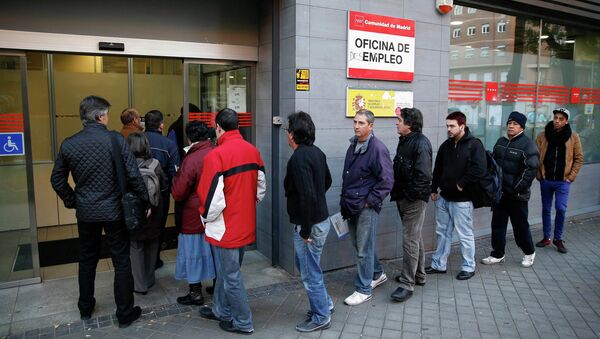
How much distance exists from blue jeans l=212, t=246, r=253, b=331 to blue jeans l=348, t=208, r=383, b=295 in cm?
117

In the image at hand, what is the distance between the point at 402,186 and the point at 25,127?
3836 mm

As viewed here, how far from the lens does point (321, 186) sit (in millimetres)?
4070

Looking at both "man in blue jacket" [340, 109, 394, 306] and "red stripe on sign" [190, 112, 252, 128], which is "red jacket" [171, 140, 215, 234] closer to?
"man in blue jacket" [340, 109, 394, 306]

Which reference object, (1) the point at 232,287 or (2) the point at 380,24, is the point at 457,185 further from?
(1) the point at 232,287

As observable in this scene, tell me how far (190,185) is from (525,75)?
6306 mm

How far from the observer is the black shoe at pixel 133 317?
423 centimetres

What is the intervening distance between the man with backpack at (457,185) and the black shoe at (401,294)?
0.89m

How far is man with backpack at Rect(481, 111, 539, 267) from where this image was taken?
222 inches

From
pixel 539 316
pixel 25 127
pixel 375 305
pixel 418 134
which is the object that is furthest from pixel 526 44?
pixel 25 127

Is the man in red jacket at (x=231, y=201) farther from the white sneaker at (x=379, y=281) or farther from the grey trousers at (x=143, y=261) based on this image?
the white sneaker at (x=379, y=281)

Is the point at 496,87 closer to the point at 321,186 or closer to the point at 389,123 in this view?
the point at 389,123

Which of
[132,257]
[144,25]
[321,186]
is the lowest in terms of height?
[132,257]

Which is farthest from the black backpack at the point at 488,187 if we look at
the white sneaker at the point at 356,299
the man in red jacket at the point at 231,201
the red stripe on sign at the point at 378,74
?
the man in red jacket at the point at 231,201

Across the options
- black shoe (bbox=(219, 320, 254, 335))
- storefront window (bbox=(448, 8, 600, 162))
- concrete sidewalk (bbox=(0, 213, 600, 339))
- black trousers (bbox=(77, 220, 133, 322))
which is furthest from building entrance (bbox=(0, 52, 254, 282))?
storefront window (bbox=(448, 8, 600, 162))
